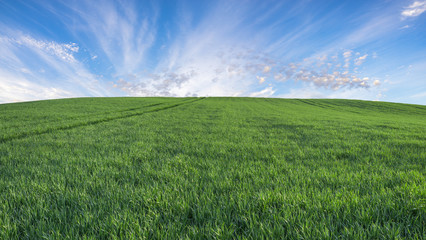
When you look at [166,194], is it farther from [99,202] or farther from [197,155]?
[197,155]

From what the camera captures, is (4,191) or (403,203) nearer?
(403,203)

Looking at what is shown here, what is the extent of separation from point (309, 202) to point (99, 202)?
9.34 feet

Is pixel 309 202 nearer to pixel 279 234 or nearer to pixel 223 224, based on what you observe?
pixel 279 234

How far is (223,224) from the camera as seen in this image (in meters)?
1.88

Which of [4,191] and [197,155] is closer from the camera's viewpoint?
[4,191]

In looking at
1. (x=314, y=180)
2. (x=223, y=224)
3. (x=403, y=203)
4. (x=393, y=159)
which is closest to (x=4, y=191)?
(x=223, y=224)

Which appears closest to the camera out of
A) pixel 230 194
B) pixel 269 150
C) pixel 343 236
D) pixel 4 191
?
pixel 343 236

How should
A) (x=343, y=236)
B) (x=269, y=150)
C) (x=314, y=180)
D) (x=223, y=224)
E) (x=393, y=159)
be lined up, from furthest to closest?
(x=269, y=150)
(x=393, y=159)
(x=314, y=180)
(x=223, y=224)
(x=343, y=236)

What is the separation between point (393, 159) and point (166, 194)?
561cm

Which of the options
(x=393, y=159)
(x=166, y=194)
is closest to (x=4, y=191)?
(x=166, y=194)

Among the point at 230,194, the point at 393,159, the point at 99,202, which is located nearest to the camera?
the point at 99,202

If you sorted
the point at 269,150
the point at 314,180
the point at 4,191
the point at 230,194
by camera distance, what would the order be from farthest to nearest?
the point at 269,150 → the point at 314,180 → the point at 4,191 → the point at 230,194

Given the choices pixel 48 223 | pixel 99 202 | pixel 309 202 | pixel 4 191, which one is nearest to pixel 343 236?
pixel 309 202

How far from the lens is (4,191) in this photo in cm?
277
